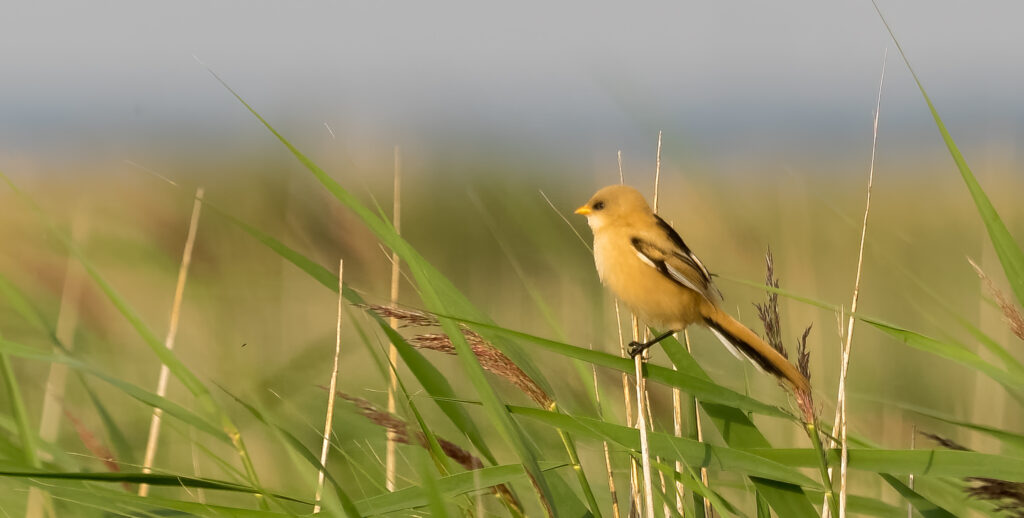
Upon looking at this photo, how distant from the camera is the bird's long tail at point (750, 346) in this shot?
74.4 inches

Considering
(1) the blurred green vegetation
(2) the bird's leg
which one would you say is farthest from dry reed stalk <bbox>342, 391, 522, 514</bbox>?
(2) the bird's leg

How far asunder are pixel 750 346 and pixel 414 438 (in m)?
0.87

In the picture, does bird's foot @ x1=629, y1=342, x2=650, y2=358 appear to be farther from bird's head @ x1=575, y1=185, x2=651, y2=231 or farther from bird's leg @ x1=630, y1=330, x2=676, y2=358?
bird's head @ x1=575, y1=185, x2=651, y2=231

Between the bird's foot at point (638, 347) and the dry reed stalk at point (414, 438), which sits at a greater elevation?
the bird's foot at point (638, 347)

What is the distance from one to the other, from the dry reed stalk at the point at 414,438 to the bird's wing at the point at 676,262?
2.76 ft

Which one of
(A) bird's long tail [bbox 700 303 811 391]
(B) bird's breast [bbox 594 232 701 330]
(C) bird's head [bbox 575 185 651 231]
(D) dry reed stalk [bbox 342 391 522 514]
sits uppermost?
(C) bird's head [bbox 575 185 651 231]

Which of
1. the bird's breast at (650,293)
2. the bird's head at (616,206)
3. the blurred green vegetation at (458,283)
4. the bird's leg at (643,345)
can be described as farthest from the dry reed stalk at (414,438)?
the bird's head at (616,206)

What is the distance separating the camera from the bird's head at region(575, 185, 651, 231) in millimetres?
2768

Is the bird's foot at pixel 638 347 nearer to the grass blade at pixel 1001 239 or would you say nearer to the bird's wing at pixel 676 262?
the bird's wing at pixel 676 262

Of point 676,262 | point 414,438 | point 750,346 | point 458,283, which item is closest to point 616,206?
point 676,262

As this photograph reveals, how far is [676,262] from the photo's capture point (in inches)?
103

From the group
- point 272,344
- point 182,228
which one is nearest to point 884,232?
point 272,344

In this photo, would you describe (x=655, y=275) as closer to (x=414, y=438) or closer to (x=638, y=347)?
(x=638, y=347)

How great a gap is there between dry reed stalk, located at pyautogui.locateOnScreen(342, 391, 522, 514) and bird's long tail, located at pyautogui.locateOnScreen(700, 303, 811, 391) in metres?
0.59
